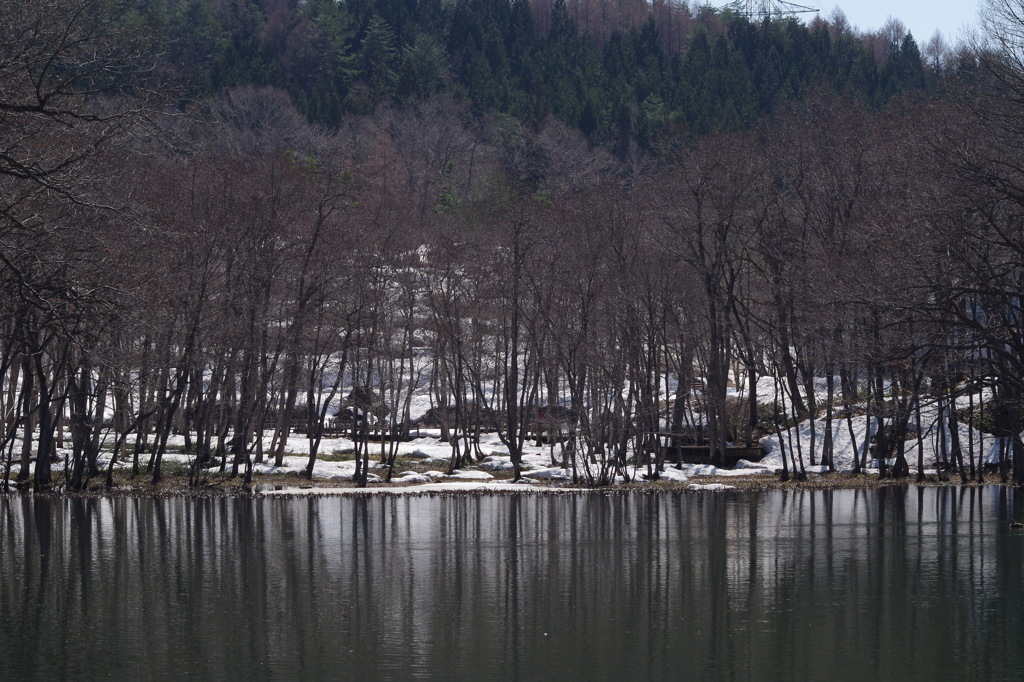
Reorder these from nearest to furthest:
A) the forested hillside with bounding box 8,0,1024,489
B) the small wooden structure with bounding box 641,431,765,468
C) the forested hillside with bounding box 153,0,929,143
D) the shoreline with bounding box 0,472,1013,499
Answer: the forested hillside with bounding box 8,0,1024,489
the shoreline with bounding box 0,472,1013,499
the small wooden structure with bounding box 641,431,765,468
the forested hillside with bounding box 153,0,929,143

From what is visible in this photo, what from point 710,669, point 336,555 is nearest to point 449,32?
point 336,555

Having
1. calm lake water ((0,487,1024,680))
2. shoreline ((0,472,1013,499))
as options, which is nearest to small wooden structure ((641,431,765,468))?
shoreline ((0,472,1013,499))

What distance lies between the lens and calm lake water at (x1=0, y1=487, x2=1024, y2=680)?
1366cm

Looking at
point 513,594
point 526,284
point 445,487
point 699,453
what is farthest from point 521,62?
point 513,594

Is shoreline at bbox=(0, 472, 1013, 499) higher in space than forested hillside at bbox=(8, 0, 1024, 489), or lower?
lower

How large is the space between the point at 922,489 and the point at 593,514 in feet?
40.5

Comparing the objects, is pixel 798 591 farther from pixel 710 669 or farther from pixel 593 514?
pixel 593 514

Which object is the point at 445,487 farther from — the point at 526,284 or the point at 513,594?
the point at 513,594

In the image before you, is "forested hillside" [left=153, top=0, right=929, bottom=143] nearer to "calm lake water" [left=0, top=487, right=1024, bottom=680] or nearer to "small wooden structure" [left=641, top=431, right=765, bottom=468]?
"small wooden structure" [left=641, top=431, right=765, bottom=468]

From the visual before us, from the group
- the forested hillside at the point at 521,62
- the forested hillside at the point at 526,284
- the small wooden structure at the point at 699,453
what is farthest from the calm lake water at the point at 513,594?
the forested hillside at the point at 521,62

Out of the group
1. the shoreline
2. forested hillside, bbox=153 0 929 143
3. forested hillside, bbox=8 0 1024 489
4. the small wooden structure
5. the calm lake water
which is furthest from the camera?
forested hillside, bbox=153 0 929 143

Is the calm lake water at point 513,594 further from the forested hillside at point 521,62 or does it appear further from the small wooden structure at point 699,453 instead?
the forested hillside at point 521,62

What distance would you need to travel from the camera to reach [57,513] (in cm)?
2842

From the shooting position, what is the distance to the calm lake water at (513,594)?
13664mm
